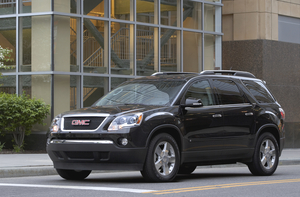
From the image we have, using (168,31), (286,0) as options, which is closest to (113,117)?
(168,31)

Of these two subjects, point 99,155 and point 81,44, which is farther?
point 81,44

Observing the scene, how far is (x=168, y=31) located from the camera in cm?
2116

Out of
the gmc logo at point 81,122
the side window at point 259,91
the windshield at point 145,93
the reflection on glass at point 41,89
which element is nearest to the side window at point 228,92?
the side window at point 259,91

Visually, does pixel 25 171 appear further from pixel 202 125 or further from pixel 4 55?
pixel 4 55

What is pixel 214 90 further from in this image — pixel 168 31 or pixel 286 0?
pixel 286 0

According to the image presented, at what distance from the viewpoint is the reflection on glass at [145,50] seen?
20156mm

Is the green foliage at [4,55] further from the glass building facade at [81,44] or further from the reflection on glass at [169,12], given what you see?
the reflection on glass at [169,12]

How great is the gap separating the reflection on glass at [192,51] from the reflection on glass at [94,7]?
13.5 ft

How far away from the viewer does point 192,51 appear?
22.2 m

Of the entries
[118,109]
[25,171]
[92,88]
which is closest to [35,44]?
[92,88]

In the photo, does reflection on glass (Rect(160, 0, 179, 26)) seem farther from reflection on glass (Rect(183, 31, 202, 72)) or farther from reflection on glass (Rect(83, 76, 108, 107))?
reflection on glass (Rect(83, 76, 108, 107))

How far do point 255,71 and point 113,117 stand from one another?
53.7 feet

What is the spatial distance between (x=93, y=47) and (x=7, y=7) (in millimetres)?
3185

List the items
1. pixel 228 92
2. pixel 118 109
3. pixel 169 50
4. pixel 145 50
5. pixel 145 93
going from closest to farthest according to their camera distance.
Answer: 1. pixel 118 109
2. pixel 145 93
3. pixel 228 92
4. pixel 145 50
5. pixel 169 50
